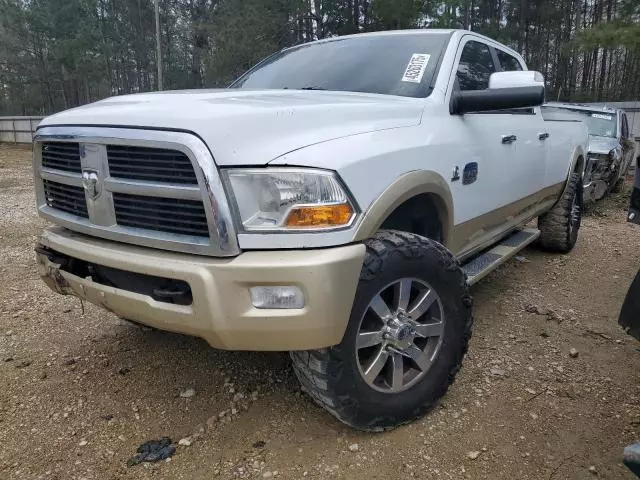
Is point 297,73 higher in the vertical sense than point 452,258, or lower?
higher

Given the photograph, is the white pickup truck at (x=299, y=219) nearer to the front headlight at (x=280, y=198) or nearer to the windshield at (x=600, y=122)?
the front headlight at (x=280, y=198)

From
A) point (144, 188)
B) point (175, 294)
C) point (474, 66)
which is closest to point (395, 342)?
point (175, 294)

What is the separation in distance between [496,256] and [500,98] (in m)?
1.25

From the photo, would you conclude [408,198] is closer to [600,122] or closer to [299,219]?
[299,219]

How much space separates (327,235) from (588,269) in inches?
157

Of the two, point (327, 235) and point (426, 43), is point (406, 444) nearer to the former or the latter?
point (327, 235)

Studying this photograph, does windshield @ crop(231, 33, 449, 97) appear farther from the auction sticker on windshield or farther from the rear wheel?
the rear wheel

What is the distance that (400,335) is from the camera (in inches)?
91.5

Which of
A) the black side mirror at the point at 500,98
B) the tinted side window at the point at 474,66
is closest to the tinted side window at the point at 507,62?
Result: the tinted side window at the point at 474,66

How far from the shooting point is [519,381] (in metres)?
2.88

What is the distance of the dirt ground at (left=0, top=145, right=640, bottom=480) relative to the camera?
2238 millimetres

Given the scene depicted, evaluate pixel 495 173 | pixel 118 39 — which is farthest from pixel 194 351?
pixel 118 39

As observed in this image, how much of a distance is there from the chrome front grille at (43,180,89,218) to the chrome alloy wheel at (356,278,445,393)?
1.39 m

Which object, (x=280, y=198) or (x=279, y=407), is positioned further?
(x=279, y=407)
